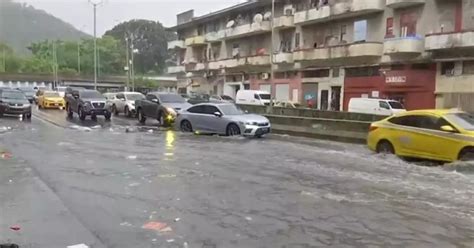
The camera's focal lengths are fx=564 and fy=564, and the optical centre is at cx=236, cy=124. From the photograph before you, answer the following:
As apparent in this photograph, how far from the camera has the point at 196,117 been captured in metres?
24.8

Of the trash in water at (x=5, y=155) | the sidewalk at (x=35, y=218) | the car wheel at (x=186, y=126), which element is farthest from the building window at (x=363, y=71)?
the sidewalk at (x=35, y=218)

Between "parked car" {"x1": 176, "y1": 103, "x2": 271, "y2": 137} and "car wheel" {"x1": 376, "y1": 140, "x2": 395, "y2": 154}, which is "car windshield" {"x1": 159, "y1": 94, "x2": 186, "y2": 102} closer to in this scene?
"parked car" {"x1": 176, "y1": 103, "x2": 271, "y2": 137}

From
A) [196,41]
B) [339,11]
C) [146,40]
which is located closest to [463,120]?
[339,11]

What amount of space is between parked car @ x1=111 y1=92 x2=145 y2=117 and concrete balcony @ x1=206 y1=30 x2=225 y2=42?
2780cm

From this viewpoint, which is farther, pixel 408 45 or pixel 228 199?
pixel 408 45

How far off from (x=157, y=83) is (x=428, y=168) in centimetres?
10143

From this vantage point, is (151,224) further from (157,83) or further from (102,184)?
(157,83)

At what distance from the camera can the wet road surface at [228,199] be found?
A: 694cm

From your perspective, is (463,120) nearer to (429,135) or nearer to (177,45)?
(429,135)

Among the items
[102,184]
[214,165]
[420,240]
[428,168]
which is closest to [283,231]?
[420,240]

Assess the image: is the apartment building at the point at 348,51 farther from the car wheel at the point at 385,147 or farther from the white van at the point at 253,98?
the car wheel at the point at 385,147

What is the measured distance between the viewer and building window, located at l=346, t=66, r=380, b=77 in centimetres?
4282

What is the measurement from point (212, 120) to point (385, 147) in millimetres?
8992

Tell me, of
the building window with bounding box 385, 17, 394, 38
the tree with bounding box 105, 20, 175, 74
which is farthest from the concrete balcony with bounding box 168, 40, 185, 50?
the tree with bounding box 105, 20, 175, 74
